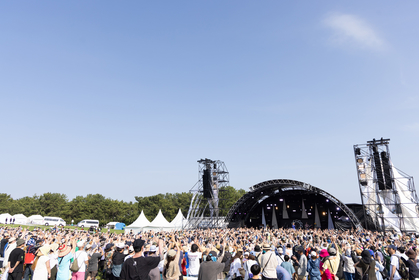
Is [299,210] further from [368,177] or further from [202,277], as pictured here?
[202,277]

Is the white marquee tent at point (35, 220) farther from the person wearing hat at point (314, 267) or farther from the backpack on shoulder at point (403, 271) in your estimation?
the backpack on shoulder at point (403, 271)

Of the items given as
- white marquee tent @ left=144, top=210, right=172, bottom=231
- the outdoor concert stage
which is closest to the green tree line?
the outdoor concert stage

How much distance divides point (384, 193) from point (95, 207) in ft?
185

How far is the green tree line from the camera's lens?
60.1m

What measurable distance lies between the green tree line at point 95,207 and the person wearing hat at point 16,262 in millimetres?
49419

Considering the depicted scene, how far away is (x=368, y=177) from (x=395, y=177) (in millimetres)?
2316

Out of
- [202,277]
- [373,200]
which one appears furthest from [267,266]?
[373,200]

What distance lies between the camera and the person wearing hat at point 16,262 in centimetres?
674

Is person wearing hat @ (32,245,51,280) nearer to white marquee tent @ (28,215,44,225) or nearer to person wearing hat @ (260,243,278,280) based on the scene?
person wearing hat @ (260,243,278,280)

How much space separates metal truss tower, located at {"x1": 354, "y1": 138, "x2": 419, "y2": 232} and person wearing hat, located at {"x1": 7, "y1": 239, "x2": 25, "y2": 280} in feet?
91.4

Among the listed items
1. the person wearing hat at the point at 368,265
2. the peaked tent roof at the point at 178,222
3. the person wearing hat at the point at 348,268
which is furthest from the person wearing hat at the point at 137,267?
the peaked tent roof at the point at 178,222

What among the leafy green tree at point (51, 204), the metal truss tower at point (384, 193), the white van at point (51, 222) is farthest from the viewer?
the leafy green tree at point (51, 204)

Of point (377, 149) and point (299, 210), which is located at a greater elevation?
point (377, 149)

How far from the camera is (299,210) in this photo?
1451 inches
